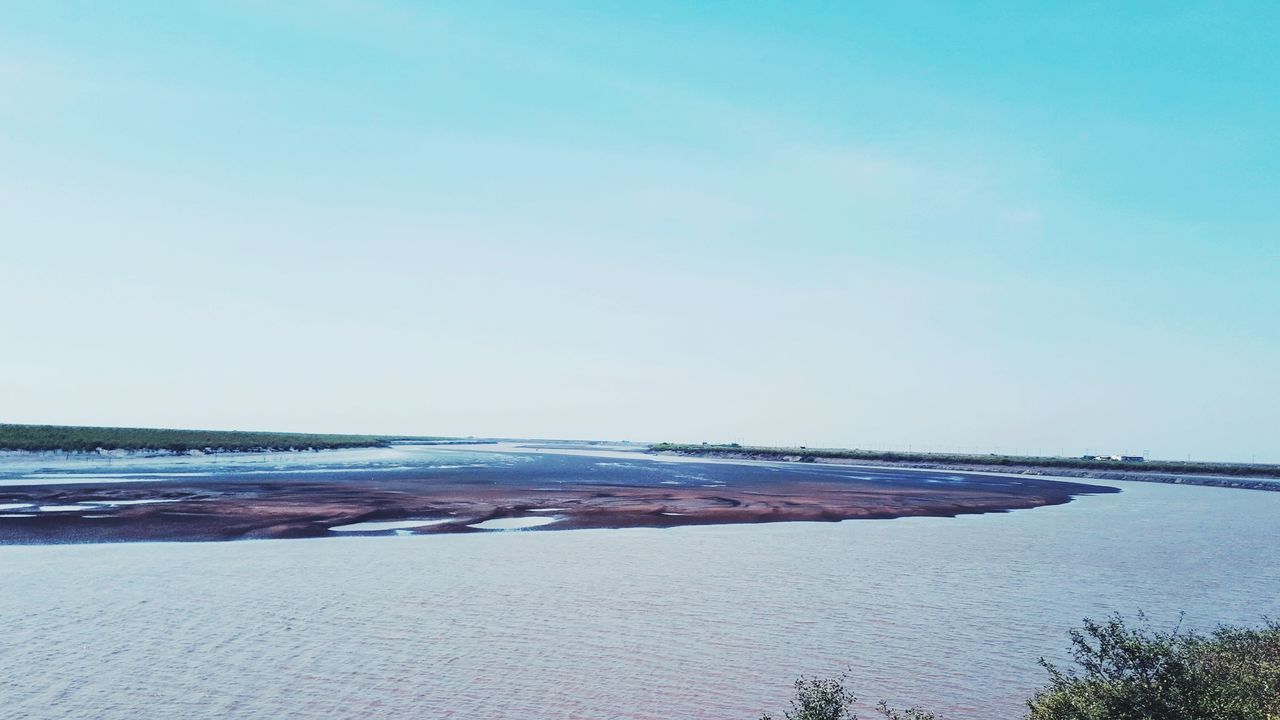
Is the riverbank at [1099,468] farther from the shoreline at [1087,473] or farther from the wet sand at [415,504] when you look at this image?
the wet sand at [415,504]

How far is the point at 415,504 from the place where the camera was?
1425 inches

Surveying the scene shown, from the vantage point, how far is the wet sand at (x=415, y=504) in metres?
26.6

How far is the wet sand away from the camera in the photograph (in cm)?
2661

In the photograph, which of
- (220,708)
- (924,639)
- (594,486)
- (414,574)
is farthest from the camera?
(594,486)

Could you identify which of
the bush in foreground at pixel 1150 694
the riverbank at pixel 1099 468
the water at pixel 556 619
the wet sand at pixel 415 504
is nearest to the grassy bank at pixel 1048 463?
the riverbank at pixel 1099 468

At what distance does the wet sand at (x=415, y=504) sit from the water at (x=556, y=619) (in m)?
3.52

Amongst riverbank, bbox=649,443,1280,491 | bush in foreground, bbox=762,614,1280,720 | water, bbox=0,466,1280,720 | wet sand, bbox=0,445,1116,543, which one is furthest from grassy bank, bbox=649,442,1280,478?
bush in foreground, bbox=762,614,1280,720

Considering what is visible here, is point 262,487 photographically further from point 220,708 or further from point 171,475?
point 220,708

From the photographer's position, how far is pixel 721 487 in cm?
5459

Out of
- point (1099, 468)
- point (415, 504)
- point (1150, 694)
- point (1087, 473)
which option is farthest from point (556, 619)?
point (1099, 468)

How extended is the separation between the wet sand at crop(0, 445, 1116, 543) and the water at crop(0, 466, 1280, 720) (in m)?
3.52

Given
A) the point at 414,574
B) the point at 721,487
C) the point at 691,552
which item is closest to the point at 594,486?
the point at 721,487

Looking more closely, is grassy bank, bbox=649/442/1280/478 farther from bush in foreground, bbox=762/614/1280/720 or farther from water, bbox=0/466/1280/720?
bush in foreground, bbox=762/614/1280/720

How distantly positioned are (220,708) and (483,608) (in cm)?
617
